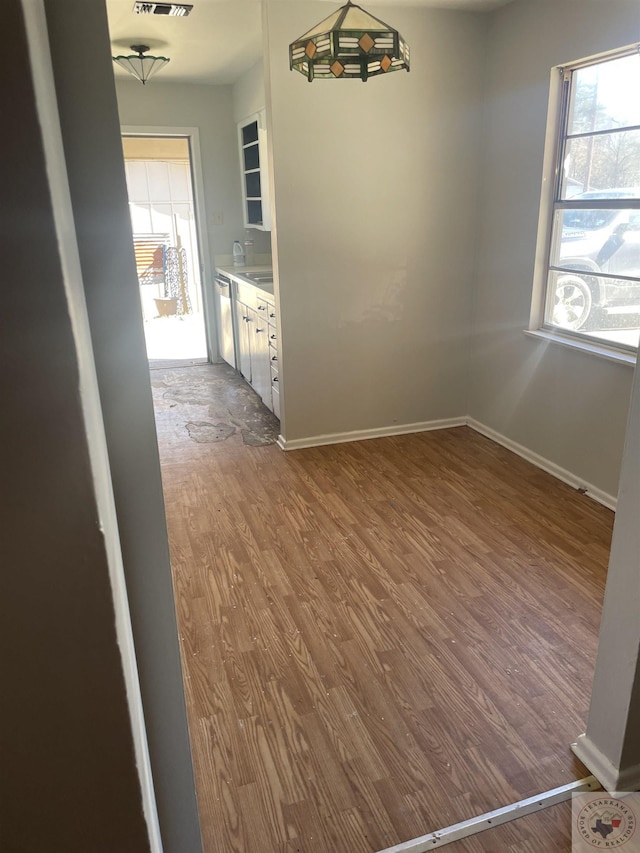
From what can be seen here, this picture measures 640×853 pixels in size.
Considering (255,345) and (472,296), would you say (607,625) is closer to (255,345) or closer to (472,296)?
(472,296)

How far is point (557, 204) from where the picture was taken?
131 inches

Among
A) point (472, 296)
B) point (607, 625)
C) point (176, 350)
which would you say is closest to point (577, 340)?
point (472, 296)

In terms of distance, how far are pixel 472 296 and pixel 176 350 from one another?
3908 millimetres

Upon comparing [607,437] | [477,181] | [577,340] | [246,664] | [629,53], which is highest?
[629,53]

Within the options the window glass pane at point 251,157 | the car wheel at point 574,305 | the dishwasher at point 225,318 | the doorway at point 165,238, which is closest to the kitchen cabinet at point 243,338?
the dishwasher at point 225,318

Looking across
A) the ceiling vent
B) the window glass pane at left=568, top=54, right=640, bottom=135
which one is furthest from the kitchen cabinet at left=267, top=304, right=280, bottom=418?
the window glass pane at left=568, top=54, right=640, bottom=135

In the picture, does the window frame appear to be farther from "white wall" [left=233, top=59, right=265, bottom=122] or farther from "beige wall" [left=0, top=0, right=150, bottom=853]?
"beige wall" [left=0, top=0, right=150, bottom=853]

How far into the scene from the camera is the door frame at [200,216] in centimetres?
546

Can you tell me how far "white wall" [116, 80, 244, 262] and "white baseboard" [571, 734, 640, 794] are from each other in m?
5.26

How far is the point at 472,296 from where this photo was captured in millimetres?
4113

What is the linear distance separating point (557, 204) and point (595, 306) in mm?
602

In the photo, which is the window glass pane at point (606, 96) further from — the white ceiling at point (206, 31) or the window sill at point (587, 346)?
the window sill at point (587, 346)

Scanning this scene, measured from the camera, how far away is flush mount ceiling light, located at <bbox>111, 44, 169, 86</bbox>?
4.07 metres

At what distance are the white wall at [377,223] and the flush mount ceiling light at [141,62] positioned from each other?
1224 millimetres
